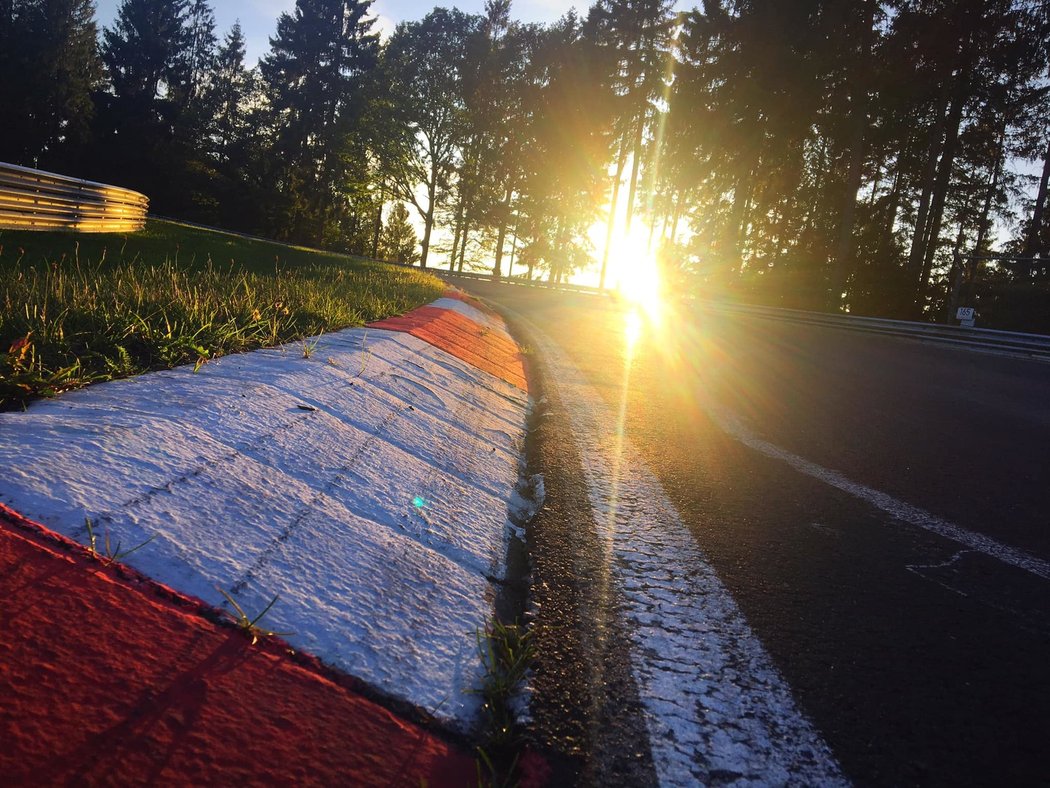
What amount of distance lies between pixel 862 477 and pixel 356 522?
3031 mm

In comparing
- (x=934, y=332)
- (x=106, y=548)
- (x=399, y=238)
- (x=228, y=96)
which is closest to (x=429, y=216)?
(x=399, y=238)

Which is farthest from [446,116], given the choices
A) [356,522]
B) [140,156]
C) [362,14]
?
[356,522]

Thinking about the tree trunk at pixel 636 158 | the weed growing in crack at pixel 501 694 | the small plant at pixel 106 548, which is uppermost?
the tree trunk at pixel 636 158

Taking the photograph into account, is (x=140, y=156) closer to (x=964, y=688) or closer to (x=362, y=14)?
(x=362, y=14)

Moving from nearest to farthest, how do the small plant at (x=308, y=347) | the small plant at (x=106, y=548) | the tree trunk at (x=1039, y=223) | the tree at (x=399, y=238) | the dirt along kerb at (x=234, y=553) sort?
1. the dirt along kerb at (x=234, y=553)
2. the small plant at (x=106, y=548)
3. the small plant at (x=308, y=347)
4. the tree trunk at (x=1039, y=223)
5. the tree at (x=399, y=238)

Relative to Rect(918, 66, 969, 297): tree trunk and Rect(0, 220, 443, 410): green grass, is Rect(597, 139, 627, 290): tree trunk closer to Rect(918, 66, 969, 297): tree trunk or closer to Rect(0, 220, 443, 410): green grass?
Rect(918, 66, 969, 297): tree trunk

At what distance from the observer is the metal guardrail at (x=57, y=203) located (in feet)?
39.3

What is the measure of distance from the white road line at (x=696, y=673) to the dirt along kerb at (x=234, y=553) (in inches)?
17.3

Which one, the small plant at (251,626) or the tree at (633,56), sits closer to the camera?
the small plant at (251,626)

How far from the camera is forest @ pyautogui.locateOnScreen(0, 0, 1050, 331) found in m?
24.6

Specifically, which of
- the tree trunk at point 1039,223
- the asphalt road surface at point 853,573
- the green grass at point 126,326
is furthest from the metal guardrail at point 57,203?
the tree trunk at point 1039,223

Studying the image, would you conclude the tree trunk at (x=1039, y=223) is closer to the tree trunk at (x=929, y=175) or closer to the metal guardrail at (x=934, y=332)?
the tree trunk at (x=929, y=175)

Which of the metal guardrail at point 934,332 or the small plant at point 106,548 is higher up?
the metal guardrail at point 934,332

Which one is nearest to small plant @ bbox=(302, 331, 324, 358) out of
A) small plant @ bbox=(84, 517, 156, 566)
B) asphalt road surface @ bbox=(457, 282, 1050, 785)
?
asphalt road surface @ bbox=(457, 282, 1050, 785)
